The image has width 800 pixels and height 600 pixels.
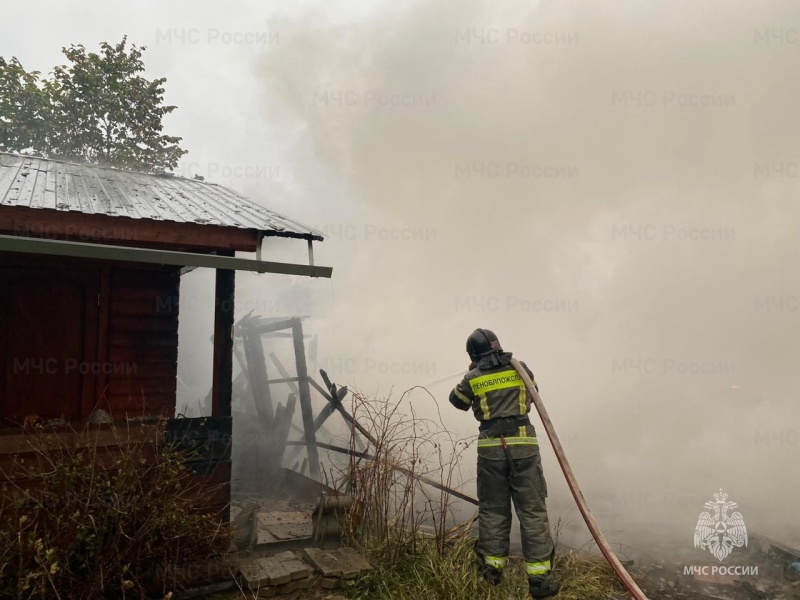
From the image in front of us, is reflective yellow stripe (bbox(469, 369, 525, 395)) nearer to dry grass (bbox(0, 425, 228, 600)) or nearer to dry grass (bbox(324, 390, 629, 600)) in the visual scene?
dry grass (bbox(324, 390, 629, 600))

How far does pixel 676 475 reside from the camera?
10.0 meters

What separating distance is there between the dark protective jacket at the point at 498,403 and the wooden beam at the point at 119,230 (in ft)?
7.74

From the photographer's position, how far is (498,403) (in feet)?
16.5

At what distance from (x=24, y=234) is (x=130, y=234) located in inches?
30.7

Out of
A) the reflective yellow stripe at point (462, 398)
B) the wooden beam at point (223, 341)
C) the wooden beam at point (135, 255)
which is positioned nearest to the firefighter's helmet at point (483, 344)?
the reflective yellow stripe at point (462, 398)

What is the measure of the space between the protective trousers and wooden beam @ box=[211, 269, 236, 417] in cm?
266

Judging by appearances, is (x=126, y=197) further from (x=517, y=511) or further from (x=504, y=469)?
(x=517, y=511)

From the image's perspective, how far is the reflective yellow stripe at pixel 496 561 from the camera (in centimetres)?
485

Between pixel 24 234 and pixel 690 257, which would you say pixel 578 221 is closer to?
pixel 690 257

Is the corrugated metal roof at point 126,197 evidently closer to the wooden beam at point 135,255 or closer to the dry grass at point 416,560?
the wooden beam at point 135,255

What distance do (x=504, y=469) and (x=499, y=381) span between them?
771mm

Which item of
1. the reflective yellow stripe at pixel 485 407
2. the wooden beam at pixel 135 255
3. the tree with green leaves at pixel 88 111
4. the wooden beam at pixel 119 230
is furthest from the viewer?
the tree with green leaves at pixel 88 111

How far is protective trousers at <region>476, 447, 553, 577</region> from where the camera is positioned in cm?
473

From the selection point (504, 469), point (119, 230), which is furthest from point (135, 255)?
point (504, 469)
